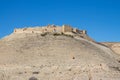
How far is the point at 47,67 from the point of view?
150 ft

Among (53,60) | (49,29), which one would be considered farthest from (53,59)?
(49,29)

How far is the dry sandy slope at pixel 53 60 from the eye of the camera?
44.2 m

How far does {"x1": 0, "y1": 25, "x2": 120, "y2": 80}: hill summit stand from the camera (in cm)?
4428

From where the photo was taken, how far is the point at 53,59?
156 feet

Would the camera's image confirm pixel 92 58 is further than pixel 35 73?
Yes

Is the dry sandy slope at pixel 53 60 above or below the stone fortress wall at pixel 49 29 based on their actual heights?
below

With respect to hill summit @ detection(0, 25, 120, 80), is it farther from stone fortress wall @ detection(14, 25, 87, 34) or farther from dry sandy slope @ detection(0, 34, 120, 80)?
stone fortress wall @ detection(14, 25, 87, 34)

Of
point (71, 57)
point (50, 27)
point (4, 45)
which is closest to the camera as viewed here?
point (71, 57)

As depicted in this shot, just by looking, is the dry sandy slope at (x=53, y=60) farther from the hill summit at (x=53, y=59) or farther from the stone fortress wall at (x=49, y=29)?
the stone fortress wall at (x=49, y=29)

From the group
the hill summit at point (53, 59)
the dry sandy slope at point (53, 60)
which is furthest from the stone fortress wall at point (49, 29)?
the dry sandy slope at point (53, 60)

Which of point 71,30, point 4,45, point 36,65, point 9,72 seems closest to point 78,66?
point 36,65

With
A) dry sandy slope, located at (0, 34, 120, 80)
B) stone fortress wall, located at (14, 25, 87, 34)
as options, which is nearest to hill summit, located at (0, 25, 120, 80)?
dry sandy slope, located at (0, 34, 120, 80)

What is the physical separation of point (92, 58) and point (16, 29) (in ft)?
59.6

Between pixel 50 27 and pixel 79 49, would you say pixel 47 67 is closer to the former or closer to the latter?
pixel 79 49
